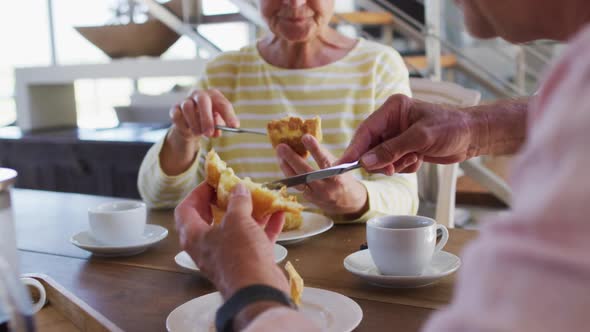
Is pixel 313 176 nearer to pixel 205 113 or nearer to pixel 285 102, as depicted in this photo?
pixel 205 113

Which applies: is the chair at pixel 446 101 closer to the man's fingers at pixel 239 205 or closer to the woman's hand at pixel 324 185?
the woman's hand at pixel 324 185

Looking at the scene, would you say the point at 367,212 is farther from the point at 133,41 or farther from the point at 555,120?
the point at 133,41

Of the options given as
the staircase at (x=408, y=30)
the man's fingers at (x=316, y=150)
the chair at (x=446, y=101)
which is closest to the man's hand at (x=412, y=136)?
the man's fingers at (x=316, y=150)

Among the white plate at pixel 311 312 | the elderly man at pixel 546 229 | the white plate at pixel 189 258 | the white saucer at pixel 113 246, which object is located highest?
the elderly man at pixel 546 229

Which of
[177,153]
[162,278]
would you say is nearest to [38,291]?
[162,278]

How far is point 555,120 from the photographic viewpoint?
1.23 ft

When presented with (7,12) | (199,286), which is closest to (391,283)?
(199,286)

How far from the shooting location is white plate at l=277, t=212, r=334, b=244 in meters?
1.18

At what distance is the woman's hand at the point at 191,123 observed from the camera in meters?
1.49

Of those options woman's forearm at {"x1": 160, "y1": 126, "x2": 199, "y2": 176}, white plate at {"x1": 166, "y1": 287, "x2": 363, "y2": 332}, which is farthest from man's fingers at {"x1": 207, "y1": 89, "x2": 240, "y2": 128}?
white plate at {"x1": 166, "y1": 287, "x2": 363, "y2": 332}

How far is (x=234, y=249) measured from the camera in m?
0.64

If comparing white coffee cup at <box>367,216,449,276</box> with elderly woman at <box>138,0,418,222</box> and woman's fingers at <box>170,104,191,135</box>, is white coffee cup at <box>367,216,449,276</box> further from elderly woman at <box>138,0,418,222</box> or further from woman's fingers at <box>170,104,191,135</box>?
woman's fingers at <box>170,104,191,135</box>

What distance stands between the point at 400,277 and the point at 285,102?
0.91 metres

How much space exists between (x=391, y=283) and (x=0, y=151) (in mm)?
2789
